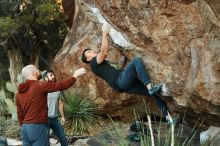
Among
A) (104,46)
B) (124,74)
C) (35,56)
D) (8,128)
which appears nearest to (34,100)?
(104,46)

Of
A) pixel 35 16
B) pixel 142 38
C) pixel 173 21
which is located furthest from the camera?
pixel 35 16

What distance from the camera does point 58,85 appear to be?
26.2ft

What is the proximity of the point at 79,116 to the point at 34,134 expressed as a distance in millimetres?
7069

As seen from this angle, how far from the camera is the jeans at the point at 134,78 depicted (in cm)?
866

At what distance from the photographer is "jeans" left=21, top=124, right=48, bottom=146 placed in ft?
27.4

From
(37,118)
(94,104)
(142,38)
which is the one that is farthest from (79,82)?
(37,118)

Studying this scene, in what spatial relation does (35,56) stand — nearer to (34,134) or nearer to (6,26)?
(6,26)

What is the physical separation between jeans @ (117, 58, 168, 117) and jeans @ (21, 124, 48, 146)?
154 centimetres

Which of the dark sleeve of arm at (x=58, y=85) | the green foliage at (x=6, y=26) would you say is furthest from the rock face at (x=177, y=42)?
the green foliage at (x=6, y=26)

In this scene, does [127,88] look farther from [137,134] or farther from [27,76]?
[137,134]

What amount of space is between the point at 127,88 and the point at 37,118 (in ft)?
5.50

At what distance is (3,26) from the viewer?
2020 cm

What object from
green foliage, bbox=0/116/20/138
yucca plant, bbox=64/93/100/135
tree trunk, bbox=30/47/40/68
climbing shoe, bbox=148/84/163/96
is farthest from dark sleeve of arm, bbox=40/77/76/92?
tree trunk, bbox=30/47/40/68

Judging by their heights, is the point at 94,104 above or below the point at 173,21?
below
